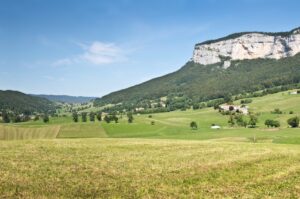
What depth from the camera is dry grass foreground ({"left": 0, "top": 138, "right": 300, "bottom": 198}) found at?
26391 millimetres

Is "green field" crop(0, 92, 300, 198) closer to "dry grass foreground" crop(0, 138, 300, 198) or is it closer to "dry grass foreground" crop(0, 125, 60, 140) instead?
"dry grass foreground" crop(0, 138, 300, 198)

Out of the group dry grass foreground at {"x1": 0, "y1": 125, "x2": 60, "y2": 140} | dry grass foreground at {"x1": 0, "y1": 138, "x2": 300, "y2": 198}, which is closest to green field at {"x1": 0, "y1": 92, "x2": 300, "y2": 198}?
dry grass foreground at {"x1": 0, "y1": 138, "x2": 300, "y2": 198}

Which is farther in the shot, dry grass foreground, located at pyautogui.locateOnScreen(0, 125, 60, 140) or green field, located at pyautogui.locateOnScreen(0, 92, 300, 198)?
dry grass foreground, located at pyautogui.locateOnScreen(0, 125, 60, 140)

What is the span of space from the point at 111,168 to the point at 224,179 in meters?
10.1

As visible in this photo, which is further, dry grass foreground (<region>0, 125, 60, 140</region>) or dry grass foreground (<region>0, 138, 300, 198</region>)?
dry grass foreground (<region>0, 125, 60, 140</region>)

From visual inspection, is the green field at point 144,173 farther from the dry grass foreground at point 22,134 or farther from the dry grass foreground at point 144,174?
the dry grass foreground at point 22,134

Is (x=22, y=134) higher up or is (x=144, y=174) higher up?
(x=22, y=134)

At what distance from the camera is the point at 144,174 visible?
32.5 m

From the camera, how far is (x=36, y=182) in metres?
28.3

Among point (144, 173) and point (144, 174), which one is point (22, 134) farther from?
Result: point (144, 174)

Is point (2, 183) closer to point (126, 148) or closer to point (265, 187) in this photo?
point (265, 187)

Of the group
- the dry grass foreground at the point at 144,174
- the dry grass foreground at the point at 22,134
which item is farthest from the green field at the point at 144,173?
the dry grass foreground at the point at 22,134

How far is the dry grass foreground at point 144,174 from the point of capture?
86.6 feet

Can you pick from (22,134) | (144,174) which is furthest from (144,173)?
(22,134)
